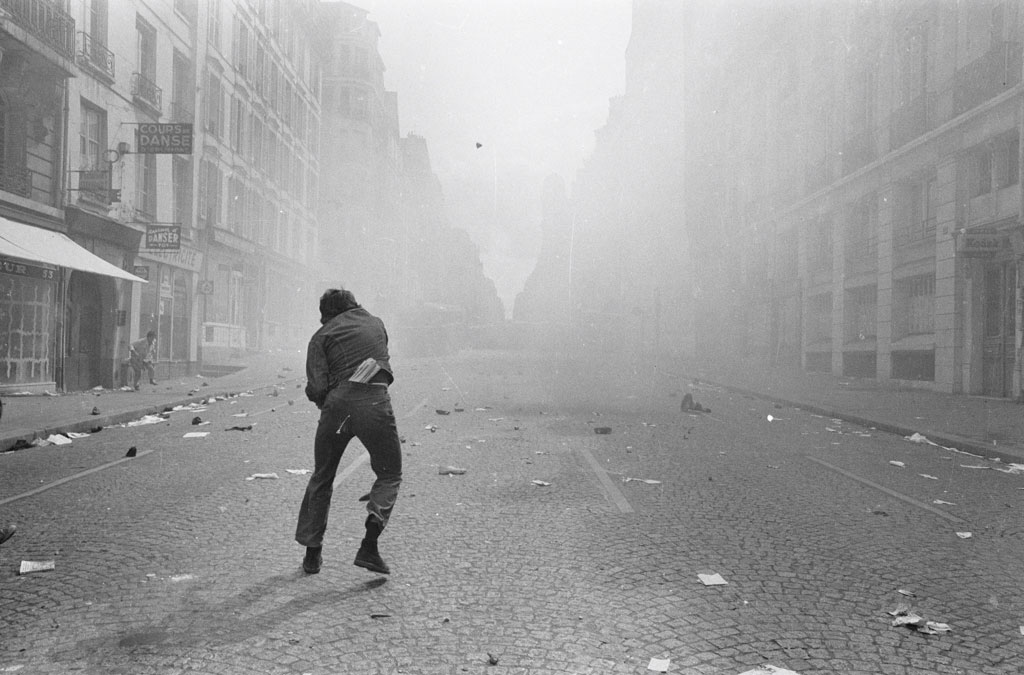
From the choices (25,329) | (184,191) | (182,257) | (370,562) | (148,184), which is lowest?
(370,562)

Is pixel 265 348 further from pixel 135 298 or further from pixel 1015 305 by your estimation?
pixel 1015 305

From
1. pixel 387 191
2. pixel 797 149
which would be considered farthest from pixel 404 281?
pixel 797 149

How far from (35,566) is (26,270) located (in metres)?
15.3

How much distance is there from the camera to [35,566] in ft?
15.2

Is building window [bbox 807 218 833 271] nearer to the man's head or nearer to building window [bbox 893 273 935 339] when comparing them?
building window [bbox 893 273 935 339]

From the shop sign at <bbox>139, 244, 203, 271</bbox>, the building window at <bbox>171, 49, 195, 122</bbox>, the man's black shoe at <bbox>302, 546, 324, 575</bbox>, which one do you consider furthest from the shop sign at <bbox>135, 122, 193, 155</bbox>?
the man's black shoe at <bbox>302, 546, 324, 575</bbox>

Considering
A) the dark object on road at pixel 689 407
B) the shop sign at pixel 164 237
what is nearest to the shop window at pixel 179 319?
the shop sign at pixel 164 237

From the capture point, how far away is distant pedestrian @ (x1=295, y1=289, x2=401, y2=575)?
4.55 metres

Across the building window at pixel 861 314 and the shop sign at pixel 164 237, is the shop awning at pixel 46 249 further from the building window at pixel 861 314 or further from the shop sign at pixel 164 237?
the building window at pixel 861 314

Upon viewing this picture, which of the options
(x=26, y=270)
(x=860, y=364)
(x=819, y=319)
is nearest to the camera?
(x=26, y=270)

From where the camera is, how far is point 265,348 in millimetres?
36906

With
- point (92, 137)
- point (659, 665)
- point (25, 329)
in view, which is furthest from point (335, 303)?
point (92, 137)

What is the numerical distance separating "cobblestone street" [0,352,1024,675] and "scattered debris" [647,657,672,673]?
0.06 meters

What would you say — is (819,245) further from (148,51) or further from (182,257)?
(148,51)
